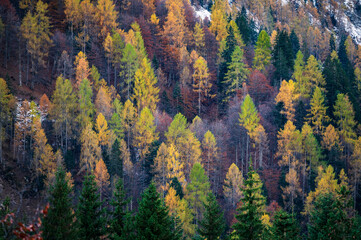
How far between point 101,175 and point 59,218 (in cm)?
2426

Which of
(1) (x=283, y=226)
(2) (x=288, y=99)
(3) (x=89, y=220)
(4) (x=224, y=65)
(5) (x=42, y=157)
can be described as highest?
(1) (x=283, y=226)

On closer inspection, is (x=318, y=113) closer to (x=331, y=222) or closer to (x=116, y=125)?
(x=116, y=125)

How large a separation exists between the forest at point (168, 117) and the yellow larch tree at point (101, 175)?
0.42 ft

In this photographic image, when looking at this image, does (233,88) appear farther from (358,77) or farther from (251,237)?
(251,237)

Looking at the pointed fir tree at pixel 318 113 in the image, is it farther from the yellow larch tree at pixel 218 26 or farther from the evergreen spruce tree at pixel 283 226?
the evergreen spruce tree at pixel 283 226

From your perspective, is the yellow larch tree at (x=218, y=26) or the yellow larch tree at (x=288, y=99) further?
the yellow larch tree at (x=218, y=26)

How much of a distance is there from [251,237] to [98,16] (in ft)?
190

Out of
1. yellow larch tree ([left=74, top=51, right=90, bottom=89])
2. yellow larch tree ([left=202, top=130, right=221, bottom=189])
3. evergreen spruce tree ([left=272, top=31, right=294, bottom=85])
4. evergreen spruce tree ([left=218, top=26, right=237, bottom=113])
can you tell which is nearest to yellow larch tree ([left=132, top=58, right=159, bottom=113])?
yellow larch tree ([left=74, top=51, right=90, bottom=89])

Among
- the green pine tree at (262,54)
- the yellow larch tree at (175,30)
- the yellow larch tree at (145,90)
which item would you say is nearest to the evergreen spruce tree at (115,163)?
the yellow larch tree at (145,90)

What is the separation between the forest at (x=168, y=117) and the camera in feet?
139

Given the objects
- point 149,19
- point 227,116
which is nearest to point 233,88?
point 227,116

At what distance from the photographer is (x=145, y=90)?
182 ft

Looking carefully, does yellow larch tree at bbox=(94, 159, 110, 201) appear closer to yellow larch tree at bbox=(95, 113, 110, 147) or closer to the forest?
the forest

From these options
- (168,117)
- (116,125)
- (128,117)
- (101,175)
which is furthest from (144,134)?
(101,175)
